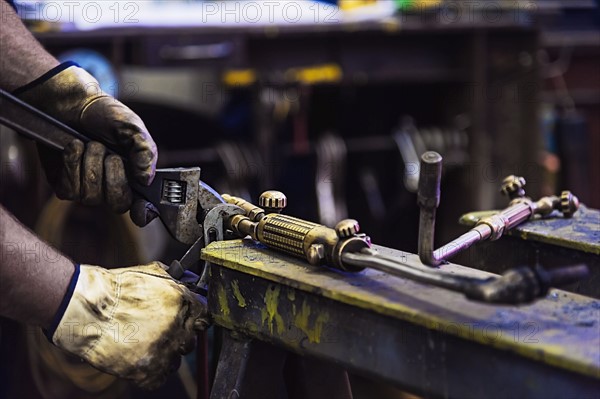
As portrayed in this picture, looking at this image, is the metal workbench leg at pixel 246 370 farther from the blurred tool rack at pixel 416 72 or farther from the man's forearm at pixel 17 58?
the blurred tool rack at pixel 416 72

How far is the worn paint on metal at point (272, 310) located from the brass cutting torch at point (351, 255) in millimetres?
78

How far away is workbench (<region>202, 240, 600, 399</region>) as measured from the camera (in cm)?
110

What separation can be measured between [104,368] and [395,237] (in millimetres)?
3224

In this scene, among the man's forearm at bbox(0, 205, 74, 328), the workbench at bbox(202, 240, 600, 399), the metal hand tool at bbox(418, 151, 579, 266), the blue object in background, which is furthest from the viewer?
the blue object in background

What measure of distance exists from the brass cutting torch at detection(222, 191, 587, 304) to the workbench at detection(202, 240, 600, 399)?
3cm

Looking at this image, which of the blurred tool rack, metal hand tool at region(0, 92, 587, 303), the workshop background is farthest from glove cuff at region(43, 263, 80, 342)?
the blurred tool rack

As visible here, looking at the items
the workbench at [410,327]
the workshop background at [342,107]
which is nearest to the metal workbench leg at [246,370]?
the workbench at [410,327]

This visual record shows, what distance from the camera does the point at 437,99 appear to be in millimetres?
4594

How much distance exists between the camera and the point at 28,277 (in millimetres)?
1405

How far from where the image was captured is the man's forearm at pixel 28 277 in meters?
1.39

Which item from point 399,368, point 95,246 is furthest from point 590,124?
point 399,368

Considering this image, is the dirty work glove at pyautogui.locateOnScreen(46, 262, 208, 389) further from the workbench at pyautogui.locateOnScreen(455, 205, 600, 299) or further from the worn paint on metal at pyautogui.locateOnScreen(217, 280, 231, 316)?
the workbench at pyautogui.locateOnScreen(455, 205, 600, 299)

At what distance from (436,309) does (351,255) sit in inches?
7.7

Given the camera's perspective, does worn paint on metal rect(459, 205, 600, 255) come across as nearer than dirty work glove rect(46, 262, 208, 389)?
No
